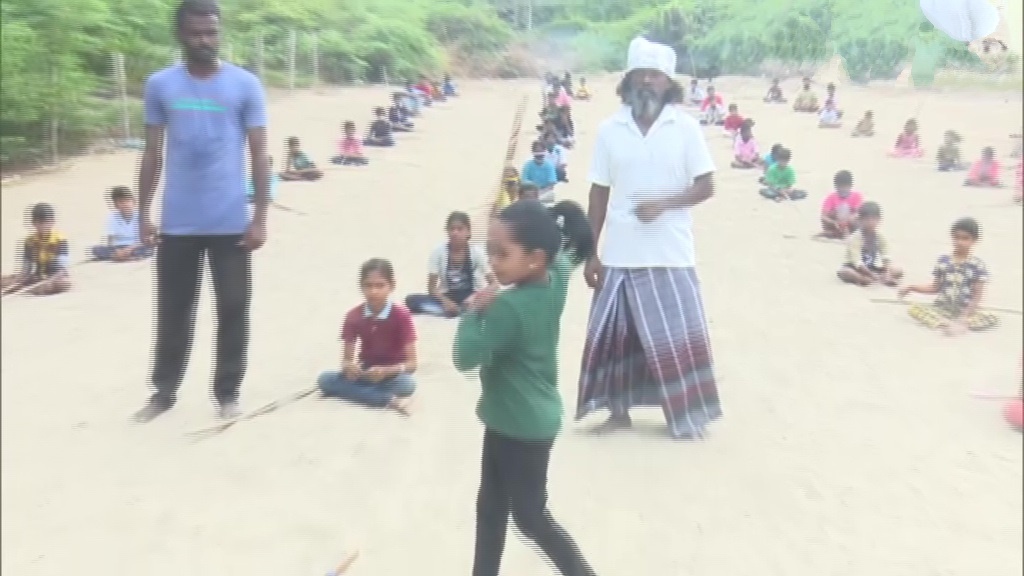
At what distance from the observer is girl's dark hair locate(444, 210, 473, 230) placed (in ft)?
9.36

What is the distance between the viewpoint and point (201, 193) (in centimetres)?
→ 209

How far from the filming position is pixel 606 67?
208 cm

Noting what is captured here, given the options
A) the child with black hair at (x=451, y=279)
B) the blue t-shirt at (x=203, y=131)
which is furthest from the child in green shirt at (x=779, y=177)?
the blue t-shirt at (x=203, y=131)

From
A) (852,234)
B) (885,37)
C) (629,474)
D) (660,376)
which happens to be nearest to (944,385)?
(660,376)

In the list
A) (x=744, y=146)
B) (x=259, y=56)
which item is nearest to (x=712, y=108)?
(x=744, y=146)

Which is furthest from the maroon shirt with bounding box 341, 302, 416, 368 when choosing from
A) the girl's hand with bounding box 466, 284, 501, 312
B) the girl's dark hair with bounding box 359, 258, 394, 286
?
the girl's hand with bounding box 466, 284, 501, 312

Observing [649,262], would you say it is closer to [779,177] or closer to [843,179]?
[779,177]

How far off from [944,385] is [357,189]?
177cm

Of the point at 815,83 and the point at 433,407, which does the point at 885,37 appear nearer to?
the point at 815,83

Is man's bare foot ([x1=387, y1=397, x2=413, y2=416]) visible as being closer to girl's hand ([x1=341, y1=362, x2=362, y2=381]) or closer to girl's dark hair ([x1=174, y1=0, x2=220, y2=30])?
girl's hand ([x1=341, y1=362, x2=362, y2=381])

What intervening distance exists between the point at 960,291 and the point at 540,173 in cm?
223

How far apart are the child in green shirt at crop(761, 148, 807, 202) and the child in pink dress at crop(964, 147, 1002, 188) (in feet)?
2.08

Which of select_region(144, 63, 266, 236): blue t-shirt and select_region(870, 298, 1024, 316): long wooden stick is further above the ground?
select_region(144, 63, 266, 236): blue t-shirt

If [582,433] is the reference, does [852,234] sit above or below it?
above
